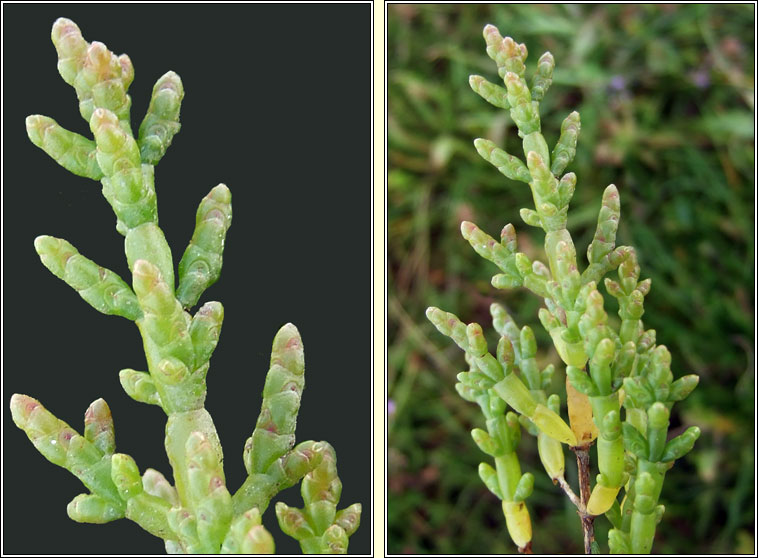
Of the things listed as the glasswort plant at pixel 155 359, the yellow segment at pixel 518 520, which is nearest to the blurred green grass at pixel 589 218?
the yellow segment at pixel 518 520

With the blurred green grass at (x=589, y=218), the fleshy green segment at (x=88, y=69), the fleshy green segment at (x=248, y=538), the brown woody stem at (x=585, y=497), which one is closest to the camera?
the fleshy green segment at (x=248, y=538)

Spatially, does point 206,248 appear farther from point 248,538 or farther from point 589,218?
point 589,218

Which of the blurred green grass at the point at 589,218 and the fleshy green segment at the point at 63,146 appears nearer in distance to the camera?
the fleshy green segment at the point at 63,146

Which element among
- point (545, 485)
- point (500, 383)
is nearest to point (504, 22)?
point (545, 485)

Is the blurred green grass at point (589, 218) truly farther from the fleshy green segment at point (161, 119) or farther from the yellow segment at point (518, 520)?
the fleshy green segment at point (161, 119)

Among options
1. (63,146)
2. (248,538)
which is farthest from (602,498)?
(63,146)

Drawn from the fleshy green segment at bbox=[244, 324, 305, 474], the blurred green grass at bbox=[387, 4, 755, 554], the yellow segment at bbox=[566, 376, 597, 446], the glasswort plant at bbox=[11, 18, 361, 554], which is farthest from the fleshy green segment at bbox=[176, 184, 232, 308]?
the blurred green grass at bbox=[387, 4, 755, 554]

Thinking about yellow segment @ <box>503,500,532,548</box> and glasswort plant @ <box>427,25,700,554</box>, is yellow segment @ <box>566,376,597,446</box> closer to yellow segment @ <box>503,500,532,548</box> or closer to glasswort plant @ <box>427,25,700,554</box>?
glasswort plant @ <box>427,25,700,554</box>
